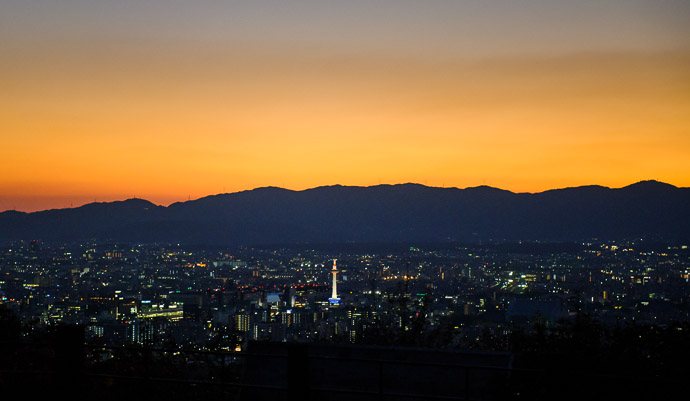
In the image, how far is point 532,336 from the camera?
1025 centimetres

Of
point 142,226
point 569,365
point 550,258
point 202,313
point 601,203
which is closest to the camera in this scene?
point 569,365

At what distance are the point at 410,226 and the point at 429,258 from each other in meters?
23.9

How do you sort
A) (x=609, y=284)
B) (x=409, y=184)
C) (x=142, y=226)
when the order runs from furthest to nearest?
(x=409, y=184)
(x=142, y=226)
(x=609, y=284)

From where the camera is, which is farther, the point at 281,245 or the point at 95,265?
the point at 281,245

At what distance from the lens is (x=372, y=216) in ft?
319

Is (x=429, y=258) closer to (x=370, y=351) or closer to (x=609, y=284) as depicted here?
(x=609, y=284)

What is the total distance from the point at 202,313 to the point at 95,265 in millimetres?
36122

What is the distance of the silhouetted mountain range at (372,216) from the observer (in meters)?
75.4

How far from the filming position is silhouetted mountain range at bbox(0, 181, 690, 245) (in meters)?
75.4

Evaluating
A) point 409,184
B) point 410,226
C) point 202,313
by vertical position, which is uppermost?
point 409,184

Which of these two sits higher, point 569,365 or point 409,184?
point 409,184

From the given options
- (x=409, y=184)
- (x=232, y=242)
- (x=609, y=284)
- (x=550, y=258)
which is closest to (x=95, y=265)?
(x=232, y=242)

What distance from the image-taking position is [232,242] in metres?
91.5

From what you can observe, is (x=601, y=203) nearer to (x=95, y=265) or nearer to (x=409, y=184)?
(x=409, y=184)
